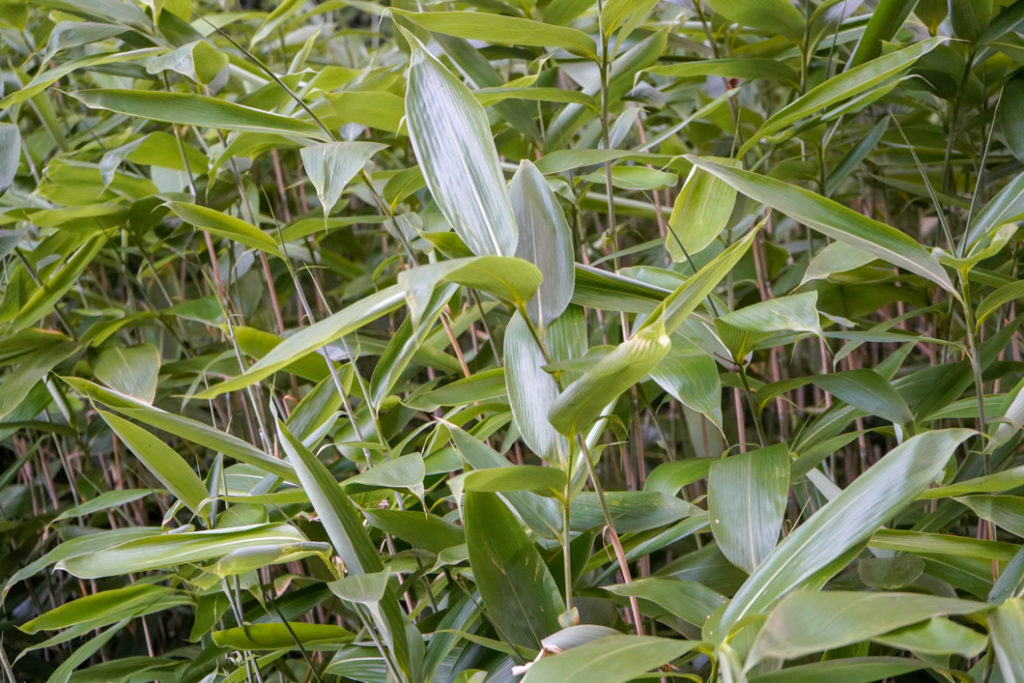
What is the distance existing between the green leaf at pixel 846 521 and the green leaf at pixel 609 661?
25 millimetres

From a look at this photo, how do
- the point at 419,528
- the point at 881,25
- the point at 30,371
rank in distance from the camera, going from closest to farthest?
the point at 419,528 < the point at 881,25 < the point at 30,371

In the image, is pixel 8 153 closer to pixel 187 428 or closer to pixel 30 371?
pixel 30 371

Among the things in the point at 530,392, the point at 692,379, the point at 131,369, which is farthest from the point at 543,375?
the point at 131,369

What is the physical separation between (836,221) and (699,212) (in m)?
0.12

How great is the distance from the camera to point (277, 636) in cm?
49

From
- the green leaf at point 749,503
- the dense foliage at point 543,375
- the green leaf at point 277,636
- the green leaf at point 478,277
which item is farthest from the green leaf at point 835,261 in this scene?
the green leaf at point 277,636

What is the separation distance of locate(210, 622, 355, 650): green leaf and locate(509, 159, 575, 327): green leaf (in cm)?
23

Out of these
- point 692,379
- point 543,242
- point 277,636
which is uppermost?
point 543,242

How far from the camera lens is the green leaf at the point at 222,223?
46 cm

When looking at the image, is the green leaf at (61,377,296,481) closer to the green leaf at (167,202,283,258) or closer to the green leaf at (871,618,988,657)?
the green leaf at (167,202,283,258)

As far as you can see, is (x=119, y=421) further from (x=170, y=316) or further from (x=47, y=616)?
(x=170, y=316)

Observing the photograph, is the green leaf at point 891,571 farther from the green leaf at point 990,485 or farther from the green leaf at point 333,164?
the green leaf at point 333,164

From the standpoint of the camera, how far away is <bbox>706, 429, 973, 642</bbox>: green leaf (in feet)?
0.98

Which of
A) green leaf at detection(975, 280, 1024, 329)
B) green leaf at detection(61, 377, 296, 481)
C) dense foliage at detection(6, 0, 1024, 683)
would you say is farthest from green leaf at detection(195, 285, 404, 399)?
green leaf at detection(975, 280, 1024, 329)
